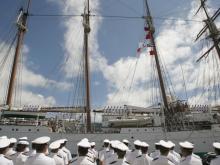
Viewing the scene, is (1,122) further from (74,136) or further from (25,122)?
(74,136)

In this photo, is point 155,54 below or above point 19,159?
above

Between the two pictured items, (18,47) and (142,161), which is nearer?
(142,161)

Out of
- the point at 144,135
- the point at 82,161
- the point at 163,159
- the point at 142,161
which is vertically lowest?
the point at 144,135

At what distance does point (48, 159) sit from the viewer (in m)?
3.33

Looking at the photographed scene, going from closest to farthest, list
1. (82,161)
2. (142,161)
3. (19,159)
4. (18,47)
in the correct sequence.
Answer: (82,161), (142,161), (19,159), (18,47)

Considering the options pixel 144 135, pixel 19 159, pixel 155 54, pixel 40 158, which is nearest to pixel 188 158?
pixel 40 158

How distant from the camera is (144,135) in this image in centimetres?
2058

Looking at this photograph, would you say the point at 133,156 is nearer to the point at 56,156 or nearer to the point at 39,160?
the point at 56,156

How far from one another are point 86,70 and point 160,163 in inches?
771

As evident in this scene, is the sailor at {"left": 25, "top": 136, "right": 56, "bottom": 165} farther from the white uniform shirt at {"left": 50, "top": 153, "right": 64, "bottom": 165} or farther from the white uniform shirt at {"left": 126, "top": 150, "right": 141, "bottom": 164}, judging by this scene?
the white uniform shirt at {"left": 126, "top": 150, "right": 141, "bottom": 164}

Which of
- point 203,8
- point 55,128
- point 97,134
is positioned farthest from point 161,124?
point 203,8

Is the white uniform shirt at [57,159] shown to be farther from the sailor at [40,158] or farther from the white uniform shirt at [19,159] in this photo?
the sailor at [40,158]

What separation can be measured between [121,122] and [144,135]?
2.85m

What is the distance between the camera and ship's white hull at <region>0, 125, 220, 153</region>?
64.1 feet
